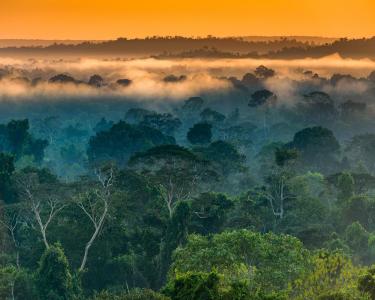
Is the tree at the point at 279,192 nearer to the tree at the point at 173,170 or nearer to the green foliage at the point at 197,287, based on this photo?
the tree at the point at 173,170

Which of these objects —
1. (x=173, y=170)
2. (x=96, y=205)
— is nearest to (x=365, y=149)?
(x=173, y=170)

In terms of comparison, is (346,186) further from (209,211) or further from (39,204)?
(39,204)

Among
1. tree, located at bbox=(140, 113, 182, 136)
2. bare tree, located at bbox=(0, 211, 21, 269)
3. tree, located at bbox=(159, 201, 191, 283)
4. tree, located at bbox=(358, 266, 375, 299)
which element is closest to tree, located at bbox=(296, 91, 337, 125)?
tree, located at bbox=(140, 113, 182, 136)

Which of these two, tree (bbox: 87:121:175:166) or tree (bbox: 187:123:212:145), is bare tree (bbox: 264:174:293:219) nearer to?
tree (bbox: 87:121:175:166)

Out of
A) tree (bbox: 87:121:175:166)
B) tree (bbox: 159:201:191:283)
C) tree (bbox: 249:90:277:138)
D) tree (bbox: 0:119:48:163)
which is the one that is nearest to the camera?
tree (bbox: 159:201:191:283)

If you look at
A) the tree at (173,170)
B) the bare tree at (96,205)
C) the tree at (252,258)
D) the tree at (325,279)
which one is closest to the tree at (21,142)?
the tree at (173,170)

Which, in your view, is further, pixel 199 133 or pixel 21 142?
pixel 199 133
